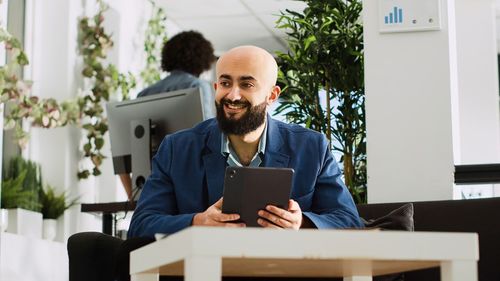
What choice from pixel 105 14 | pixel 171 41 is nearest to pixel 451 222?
pixel 171 41

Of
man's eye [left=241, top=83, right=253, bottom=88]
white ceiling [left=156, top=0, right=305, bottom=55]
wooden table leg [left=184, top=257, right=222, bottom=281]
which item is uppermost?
white ceiling [left=156, top=0, right=305, bottom=55]

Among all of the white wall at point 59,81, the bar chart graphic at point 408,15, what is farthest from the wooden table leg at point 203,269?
the white wall at point 59,81

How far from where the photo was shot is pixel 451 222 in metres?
3.05

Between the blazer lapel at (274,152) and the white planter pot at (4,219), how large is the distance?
282 centimetres

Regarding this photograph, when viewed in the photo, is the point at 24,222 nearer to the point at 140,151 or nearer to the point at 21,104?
the point at 21,104

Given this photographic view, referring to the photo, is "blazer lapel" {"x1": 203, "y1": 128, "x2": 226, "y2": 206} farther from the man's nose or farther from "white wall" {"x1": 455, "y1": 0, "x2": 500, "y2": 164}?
"white wall" {"x1": 455, "y1": 0, "x2": 500, "y2": 164}

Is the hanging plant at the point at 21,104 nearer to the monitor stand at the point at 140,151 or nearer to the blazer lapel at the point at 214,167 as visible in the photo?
the monitor stand at the point at 140,151

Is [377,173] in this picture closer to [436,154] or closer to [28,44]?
[436,154]

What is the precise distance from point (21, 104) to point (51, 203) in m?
0.75

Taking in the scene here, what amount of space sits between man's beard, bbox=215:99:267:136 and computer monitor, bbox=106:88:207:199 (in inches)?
61.2

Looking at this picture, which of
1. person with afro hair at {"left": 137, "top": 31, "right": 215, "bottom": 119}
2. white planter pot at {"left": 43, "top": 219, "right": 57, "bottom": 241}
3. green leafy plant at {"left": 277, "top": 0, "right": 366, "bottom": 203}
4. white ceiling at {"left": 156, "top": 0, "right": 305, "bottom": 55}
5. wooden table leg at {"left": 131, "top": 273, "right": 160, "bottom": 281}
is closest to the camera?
wooden table leg at {"left": 131, "top": 273, "right": 160, "bottom": 281}

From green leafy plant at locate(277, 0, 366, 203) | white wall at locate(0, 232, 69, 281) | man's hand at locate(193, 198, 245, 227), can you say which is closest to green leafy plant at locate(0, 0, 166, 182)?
white wall at locate(0, 232, 69, 281)

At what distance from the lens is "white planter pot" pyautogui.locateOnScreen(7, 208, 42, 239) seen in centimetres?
551

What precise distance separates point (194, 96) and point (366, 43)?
1.04m
